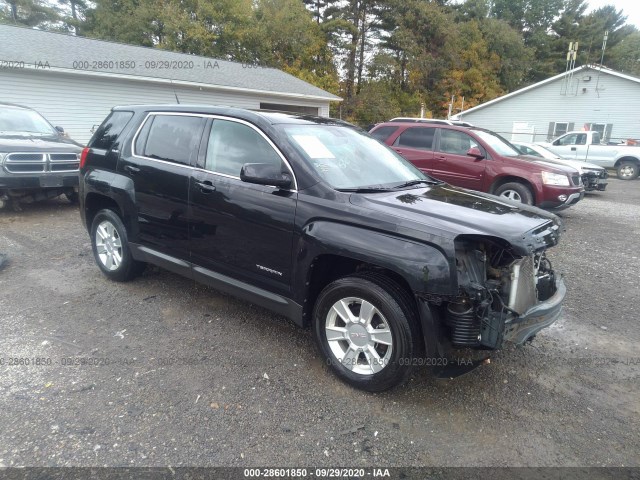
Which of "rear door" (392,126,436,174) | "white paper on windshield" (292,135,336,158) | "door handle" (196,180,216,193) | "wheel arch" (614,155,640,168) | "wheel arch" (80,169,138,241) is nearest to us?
"white paper on windshield" (292,135,336,158)

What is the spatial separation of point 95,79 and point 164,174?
1315cm

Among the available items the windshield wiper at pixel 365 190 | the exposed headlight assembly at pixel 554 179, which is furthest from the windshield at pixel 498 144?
the windshield wiper at pixel 365 190

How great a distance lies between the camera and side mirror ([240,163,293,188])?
10.2ft

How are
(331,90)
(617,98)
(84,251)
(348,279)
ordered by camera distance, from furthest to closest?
(331,90), (617,98), (84,251), (348,279)

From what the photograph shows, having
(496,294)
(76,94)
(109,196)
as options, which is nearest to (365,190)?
(496,294)

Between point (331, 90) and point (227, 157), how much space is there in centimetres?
2974

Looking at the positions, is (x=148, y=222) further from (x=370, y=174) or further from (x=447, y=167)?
(x=447, y=167)

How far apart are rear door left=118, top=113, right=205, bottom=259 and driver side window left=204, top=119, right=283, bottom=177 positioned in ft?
0.65

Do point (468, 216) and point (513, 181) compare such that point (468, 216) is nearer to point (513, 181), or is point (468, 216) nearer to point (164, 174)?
point (164, 174)

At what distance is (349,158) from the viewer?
12.0ft

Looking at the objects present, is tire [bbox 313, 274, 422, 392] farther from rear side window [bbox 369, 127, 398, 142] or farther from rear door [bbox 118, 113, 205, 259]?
rear side window [bbox 369, 127, 398, 142]

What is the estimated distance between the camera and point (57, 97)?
45.3ft

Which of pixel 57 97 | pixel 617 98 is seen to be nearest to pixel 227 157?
pixel 57 97

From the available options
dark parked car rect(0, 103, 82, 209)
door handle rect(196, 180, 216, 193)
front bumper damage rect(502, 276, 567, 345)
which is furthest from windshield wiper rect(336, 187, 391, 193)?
dark parked car rect(0, 103, 82, 209)
